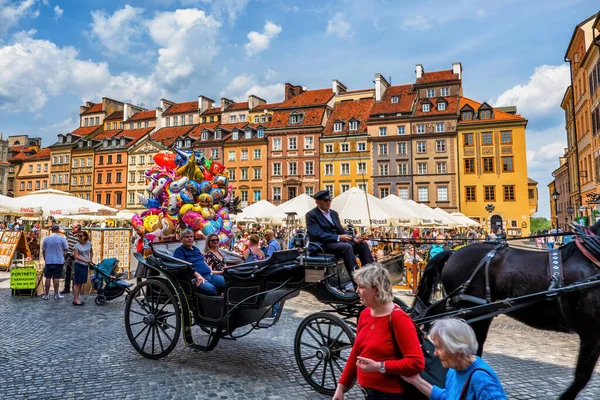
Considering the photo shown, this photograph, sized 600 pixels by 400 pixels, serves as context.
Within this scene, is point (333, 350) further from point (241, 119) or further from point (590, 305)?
point (241, 119)

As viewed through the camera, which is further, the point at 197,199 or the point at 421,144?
the point at 421,144

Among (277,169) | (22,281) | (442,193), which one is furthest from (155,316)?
(277,169)

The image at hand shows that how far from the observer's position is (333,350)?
4.75 meters

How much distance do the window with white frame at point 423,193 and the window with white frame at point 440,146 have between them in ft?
12.6

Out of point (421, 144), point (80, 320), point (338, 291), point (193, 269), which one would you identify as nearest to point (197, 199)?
point (80, 320)

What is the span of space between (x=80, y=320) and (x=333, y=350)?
5.79 m

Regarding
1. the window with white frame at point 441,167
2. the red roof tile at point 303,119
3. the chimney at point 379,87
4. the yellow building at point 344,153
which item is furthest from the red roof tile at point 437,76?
the red roof tile at point 303,119

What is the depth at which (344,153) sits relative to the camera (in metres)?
50.0

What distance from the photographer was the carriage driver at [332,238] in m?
5.25

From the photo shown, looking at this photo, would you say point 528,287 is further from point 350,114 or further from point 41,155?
point 41,155

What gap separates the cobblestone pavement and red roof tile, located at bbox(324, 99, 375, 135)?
42629 millimetres

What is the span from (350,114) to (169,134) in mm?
24294

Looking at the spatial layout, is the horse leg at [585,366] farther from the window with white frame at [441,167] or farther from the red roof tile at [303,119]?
the red roof tile at [303,119]

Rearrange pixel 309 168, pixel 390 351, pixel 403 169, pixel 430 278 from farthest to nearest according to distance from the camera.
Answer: pixel 309 168
pixel 403 169
pixel 430 278
pixel 390 351
